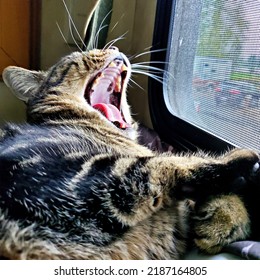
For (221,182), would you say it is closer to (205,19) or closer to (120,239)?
(120,239)

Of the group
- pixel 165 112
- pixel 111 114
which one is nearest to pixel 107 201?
pixel 111 114

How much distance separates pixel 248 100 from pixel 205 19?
13.9 inches

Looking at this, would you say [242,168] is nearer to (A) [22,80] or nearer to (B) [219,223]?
(B) [219,223]

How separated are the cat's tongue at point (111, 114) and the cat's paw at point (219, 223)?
0.47m

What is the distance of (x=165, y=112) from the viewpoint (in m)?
1.28

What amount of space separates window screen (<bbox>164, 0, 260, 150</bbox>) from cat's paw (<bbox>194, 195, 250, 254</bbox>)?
0.28 meters

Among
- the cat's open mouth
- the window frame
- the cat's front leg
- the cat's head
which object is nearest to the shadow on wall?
the cat's head

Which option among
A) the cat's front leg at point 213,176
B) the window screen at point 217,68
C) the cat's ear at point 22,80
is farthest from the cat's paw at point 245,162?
the cat's ear at point 22,80

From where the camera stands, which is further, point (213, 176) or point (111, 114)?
point (111, 114)

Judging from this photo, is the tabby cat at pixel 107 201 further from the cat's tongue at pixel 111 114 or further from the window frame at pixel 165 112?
the window frame at pixel 165 112

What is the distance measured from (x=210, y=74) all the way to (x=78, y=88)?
0.39m

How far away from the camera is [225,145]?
2.85 feet

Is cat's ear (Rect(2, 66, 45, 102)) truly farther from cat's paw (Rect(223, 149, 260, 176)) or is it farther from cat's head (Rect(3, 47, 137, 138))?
cat's paw (Rect(223, 149, 260, 176))

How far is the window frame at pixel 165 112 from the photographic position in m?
1.07
